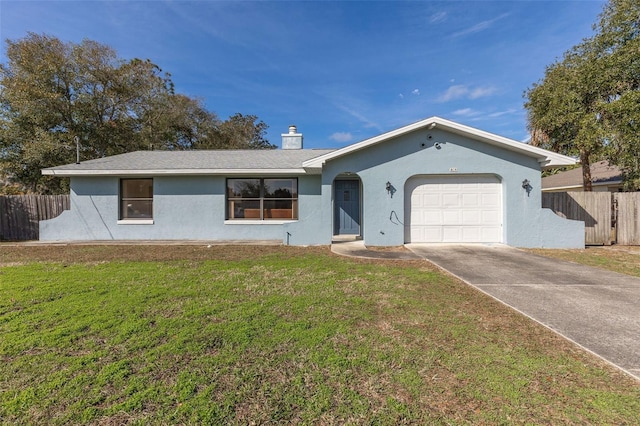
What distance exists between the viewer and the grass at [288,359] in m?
2.15

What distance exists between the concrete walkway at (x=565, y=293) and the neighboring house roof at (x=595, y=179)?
11504mm

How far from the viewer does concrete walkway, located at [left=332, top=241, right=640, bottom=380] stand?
3.21 meters

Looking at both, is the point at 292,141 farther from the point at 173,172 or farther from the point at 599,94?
the point at 599,94

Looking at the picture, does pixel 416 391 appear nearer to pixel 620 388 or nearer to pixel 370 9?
pixel 620 388

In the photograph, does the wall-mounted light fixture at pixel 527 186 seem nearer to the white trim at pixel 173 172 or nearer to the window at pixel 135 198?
the white trim at pixel 173 172

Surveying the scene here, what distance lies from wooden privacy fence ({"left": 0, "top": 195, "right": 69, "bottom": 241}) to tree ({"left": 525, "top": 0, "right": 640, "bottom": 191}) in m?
23.3

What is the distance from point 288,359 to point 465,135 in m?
9.61

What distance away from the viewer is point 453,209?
399 inches

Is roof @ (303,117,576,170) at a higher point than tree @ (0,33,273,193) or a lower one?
lower

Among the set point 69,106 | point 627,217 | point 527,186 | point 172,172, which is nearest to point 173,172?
point 172,172

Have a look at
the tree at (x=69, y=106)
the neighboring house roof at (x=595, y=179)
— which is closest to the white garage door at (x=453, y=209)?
the neighboring house roof at (x=595, y=179)

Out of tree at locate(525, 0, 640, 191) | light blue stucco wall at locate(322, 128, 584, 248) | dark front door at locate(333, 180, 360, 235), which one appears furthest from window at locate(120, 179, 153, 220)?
tree at locate(525, 0, 640, 191)

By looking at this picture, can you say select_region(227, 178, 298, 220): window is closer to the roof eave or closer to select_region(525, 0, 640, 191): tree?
the roof eave

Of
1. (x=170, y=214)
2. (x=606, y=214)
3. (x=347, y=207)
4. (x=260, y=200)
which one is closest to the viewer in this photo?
(x=606, y=214)
